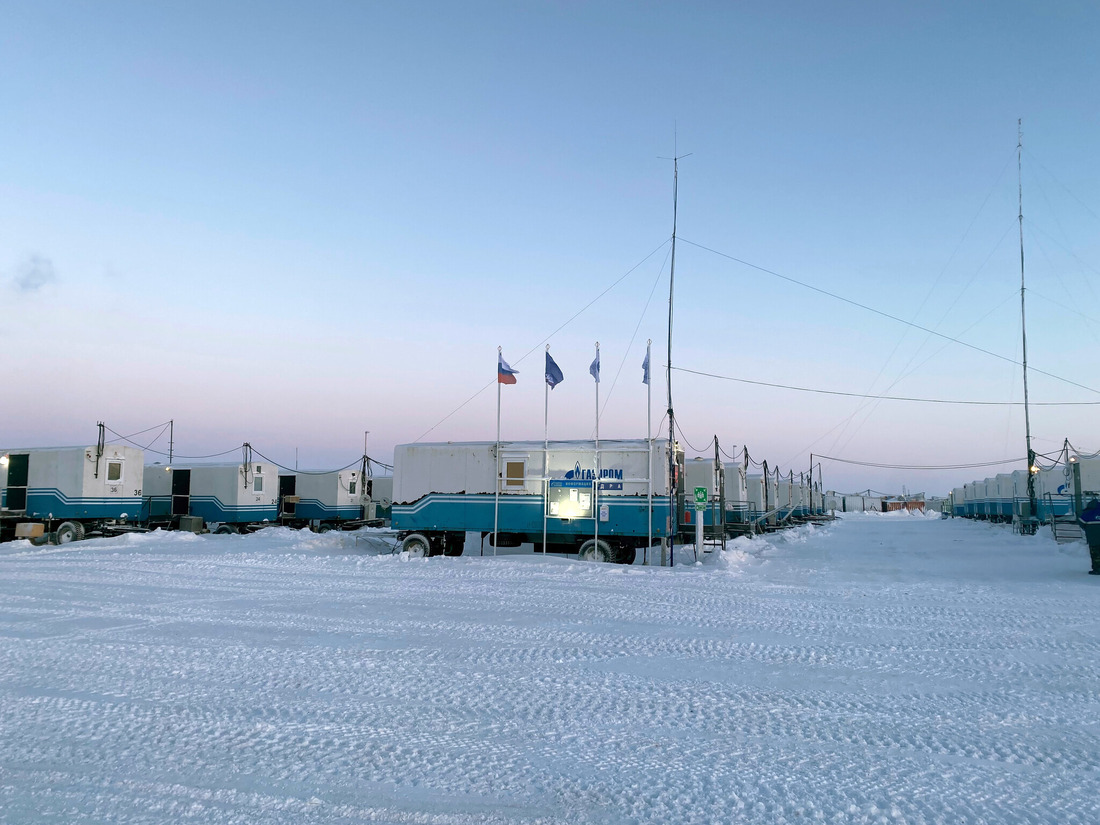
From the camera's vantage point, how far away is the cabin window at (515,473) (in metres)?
20.7

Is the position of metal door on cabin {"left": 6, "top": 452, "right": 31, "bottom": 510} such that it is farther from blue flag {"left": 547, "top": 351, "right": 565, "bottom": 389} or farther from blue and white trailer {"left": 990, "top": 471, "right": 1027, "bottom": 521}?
blue and white trailer {"left": 990, "top": 471, "right": 1027, "bottom": 521}

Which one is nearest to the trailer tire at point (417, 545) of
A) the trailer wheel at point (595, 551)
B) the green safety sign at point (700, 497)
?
the trailer wheel at point (595, 551)

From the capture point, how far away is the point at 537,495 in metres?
20.5

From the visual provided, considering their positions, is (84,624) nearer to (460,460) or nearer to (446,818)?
(446,818)

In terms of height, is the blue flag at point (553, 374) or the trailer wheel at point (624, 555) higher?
the blue flag at point (553, 374)

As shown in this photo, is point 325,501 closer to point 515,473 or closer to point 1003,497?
point 515,473

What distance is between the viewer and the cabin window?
20.7 metres

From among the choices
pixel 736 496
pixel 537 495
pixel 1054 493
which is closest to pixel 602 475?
pixel 537 495

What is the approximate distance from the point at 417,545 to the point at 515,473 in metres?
3.57

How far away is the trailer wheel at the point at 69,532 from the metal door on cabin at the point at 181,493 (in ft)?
20.9

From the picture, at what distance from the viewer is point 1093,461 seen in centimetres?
3572

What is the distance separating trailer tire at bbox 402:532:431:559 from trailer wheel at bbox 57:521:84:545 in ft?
43.5

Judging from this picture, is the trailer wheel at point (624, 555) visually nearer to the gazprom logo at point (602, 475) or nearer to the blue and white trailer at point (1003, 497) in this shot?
the gazprom logo at point (602, 475)

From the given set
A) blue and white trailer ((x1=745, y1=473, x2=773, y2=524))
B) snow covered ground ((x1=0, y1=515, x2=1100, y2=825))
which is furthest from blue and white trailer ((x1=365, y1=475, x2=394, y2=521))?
snow covered ground ((x1=0, y1=515, x2=1100, y2=825))
